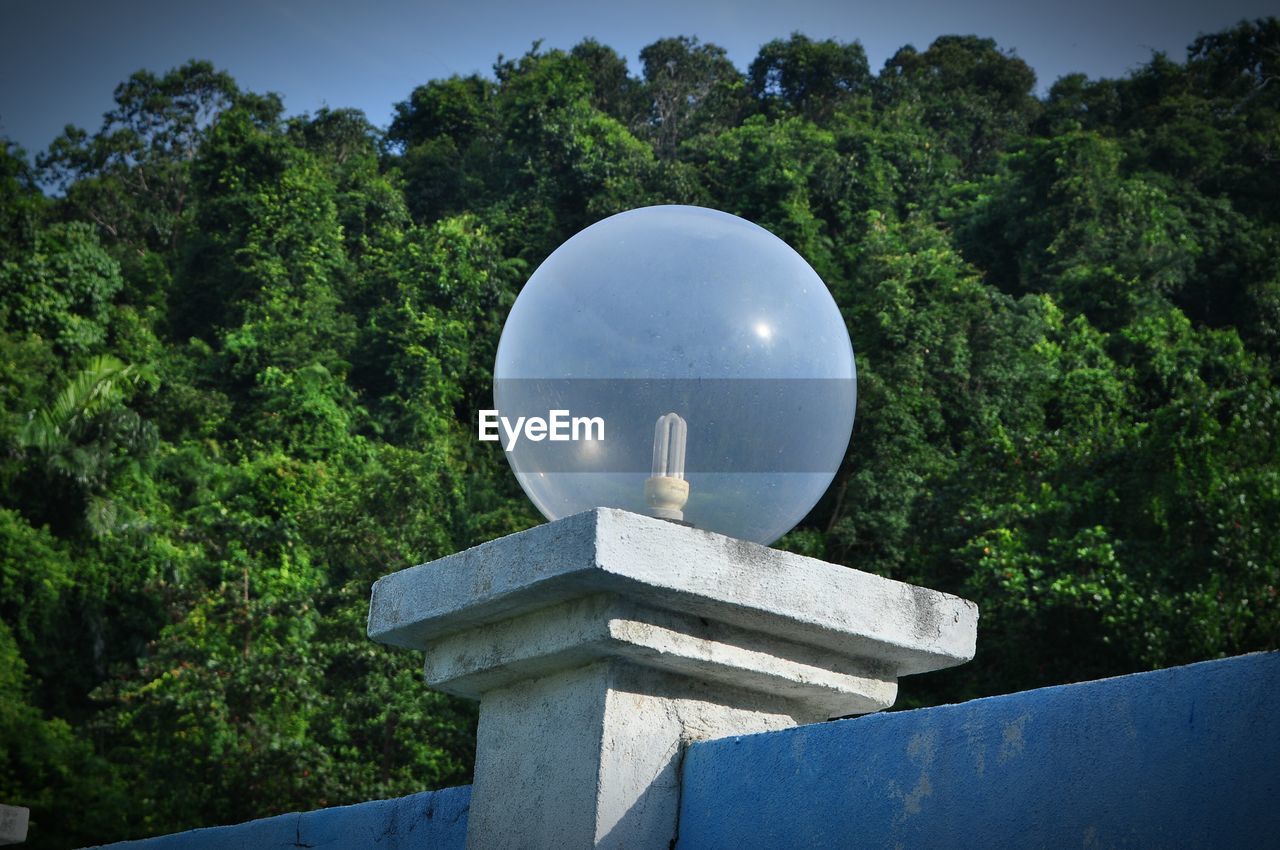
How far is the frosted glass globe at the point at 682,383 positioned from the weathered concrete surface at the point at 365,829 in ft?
2.34

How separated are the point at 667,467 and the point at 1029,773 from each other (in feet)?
2.24

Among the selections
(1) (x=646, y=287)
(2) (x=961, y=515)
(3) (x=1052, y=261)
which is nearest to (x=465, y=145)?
(3) (x=1052, y=261)

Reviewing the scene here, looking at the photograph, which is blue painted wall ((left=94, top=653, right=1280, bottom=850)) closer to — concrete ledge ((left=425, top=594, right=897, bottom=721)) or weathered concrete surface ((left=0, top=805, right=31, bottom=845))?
concrete ledge ((left=425, top=594, right=897, bottom=721))

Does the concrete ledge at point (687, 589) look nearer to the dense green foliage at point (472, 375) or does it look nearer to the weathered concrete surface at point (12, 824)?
the weathered concrete surface at point (12, 824)

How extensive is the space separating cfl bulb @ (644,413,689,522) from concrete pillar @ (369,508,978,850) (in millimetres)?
109

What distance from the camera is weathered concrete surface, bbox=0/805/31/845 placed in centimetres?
432

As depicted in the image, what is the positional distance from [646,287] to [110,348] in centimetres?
2125

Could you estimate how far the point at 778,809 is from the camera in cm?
194

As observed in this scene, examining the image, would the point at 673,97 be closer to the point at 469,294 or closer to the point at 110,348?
the point at 469,294

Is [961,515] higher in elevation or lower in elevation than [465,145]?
lower

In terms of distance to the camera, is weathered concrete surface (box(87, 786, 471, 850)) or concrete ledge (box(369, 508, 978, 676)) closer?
concrete ledge (box(369, 508, 978, 676))

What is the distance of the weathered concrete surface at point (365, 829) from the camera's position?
2.58 meters

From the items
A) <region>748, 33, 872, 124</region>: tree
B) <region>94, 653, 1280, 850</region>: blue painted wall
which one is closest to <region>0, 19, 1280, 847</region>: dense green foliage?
<region>748, 33, 872, 124</region>: tree

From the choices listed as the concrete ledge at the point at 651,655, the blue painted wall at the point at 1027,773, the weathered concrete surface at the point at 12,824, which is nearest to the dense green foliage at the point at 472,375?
the weathered concrete surface at the point at 12,824
